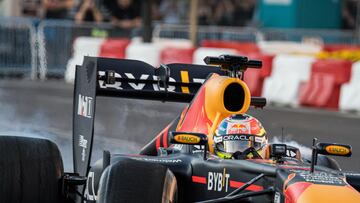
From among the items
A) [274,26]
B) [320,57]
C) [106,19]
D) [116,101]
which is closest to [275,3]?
[274,26]

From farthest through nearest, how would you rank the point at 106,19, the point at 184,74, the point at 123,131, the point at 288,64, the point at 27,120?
the point at 106,19 → the point at 288,64 → the point at 27,120 → the point at 123,131 → the point at 184,74

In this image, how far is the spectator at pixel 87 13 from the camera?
2403 cm

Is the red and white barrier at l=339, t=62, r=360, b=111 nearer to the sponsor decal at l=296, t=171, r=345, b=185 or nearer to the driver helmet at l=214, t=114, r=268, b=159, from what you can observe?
the driver helmet at l=214, t=114, r=268, b=159

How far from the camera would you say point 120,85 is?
8109 mm

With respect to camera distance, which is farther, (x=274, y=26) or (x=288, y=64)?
(x=274, y=26)

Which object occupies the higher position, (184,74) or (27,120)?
(184,74)

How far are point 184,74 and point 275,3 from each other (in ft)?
66.6

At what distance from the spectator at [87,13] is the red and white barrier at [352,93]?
9.03m

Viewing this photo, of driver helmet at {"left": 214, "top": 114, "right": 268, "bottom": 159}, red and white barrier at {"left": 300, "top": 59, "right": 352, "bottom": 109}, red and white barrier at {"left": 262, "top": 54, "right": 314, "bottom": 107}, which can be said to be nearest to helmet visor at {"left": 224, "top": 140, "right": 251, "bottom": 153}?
driver helmet at {"left": 214, "top": 114, "right": 268, "bottom": 159}

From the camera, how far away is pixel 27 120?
13047mm

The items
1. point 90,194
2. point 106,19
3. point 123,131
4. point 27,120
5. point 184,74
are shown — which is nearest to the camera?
point 90,194

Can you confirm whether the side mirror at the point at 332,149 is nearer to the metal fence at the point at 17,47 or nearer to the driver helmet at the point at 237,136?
the driver helmet at the point at 237,136

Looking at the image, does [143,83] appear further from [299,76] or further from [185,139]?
[299,76]

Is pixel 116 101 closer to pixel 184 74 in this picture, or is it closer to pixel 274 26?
pixel 184 74
